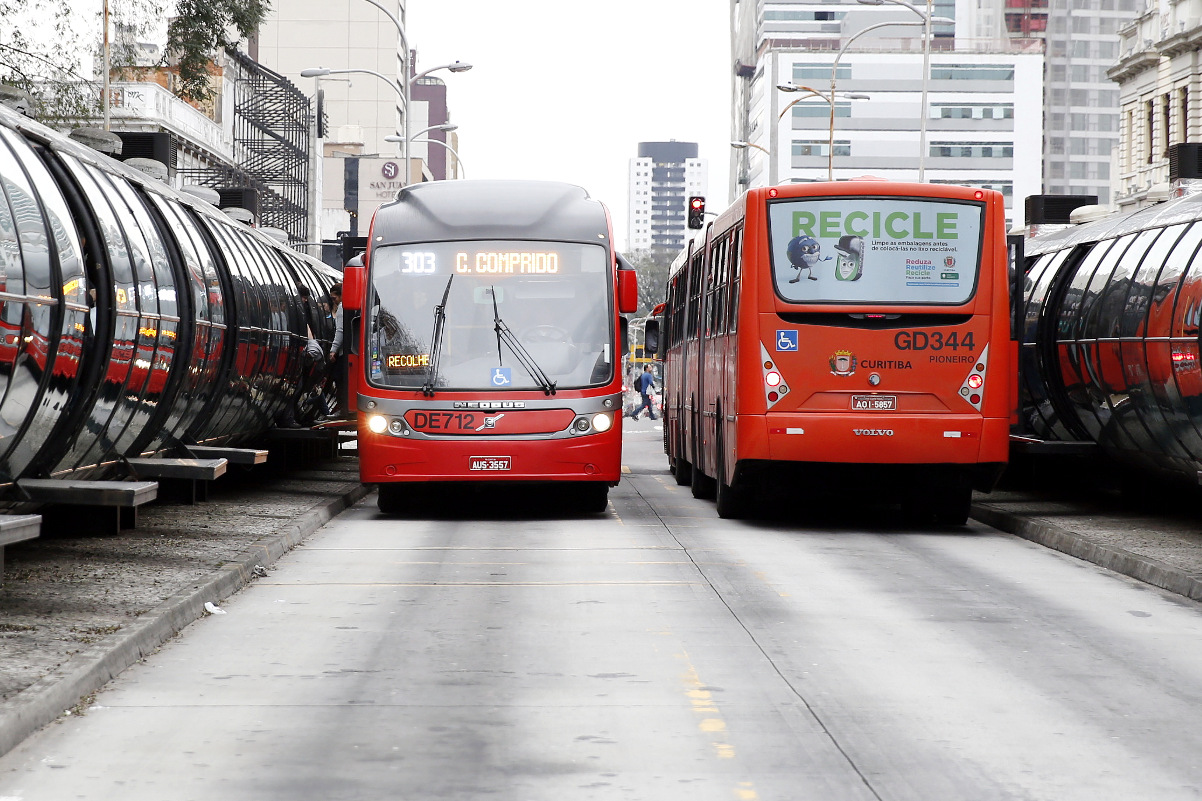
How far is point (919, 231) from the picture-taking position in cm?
1512

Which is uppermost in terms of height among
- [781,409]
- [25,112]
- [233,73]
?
[233,73]

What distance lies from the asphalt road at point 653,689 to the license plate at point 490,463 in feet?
10.0

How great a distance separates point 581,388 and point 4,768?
10.7 metres

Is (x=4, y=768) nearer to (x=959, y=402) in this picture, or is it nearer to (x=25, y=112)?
(x=25, y=112)

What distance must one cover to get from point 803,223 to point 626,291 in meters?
2.27

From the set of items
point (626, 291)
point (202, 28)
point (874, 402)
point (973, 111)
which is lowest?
point (874, 402)

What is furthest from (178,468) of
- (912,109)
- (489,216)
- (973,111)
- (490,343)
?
(973,111)

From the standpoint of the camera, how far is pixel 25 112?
39.1ft

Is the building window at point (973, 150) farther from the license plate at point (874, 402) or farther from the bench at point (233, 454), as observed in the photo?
the bench at point (233, 454)

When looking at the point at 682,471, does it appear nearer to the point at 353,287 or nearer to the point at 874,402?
the point at 353,287

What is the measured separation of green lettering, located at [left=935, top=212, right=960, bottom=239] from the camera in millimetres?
15109

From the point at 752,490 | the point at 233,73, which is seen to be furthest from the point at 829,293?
the point at 233,73

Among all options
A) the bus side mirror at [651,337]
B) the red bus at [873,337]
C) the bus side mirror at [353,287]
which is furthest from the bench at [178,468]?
the bus side mirror at [651,337]

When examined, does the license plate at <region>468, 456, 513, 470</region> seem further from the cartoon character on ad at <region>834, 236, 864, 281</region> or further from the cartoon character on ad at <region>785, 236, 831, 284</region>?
the cartoon character on ad at <region>834, 236, 864, 281</region>
